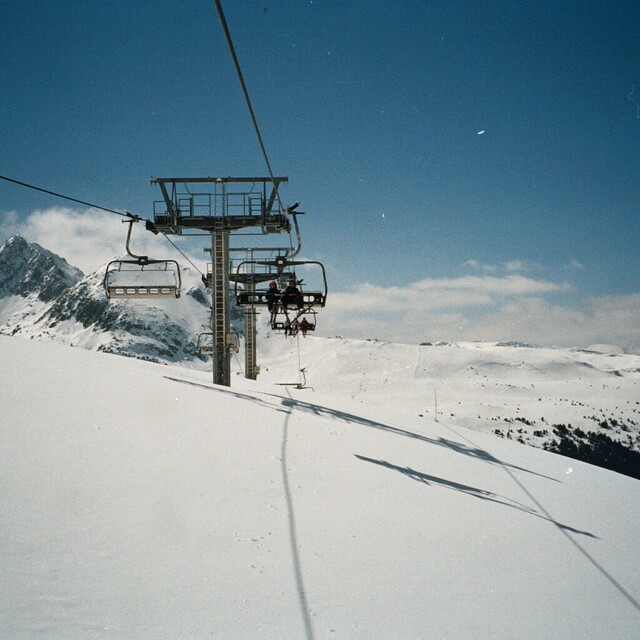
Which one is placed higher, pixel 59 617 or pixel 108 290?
pixel 108 290

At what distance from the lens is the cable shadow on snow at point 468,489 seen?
5.49 metres

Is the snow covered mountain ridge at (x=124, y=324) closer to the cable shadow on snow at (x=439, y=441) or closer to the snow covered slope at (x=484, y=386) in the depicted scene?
the snow covered slope at (x=484, y=386)

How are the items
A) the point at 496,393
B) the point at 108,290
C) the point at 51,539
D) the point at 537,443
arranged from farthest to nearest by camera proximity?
the point at 496,393, the point at 537,443, the point at 108,290, the point at 51,539

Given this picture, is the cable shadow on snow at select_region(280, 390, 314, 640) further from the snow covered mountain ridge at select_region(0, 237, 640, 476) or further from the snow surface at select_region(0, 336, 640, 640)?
the snow covered mountain ridge at select_region(0, 237, 640, 476)

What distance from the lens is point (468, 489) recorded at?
6.20 metres

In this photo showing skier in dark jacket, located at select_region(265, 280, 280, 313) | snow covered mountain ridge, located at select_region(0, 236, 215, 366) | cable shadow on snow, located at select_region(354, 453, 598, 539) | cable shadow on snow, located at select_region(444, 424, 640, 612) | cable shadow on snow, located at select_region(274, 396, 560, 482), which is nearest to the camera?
cable shadow on snow, located at select_region(444, 424, 640, 612)

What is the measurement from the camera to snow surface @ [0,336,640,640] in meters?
2.74

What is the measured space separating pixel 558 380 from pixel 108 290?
77593 millimetres

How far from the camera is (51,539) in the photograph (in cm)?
303

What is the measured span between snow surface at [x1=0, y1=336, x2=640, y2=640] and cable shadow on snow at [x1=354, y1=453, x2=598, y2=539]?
0.04 meters

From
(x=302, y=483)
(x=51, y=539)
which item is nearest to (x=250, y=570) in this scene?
(x=51, y=539)

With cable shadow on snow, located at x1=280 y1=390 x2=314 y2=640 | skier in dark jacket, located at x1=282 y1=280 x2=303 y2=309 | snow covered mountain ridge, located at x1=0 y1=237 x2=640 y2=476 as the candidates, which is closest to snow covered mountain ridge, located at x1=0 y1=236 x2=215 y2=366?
snow covered mountain ridge, located at x1=0 y1=237 x2=640 y2=476

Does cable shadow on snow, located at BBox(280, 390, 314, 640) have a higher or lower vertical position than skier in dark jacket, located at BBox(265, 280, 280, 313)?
lower

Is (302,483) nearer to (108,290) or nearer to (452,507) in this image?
(452,507)
